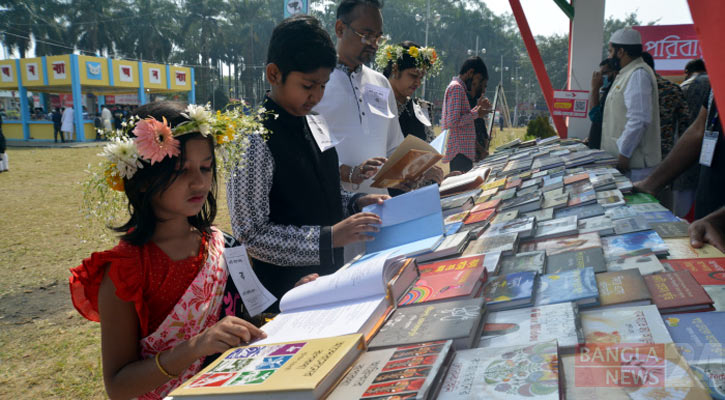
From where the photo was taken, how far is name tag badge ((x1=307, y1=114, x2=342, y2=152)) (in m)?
1.65

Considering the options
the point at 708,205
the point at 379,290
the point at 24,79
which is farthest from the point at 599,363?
the point at 24,79

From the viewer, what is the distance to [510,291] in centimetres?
104

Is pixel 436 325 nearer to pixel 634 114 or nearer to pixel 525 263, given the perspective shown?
pixel 525 263

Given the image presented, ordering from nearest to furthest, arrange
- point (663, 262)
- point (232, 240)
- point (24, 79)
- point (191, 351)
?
point (191, 351) < point (663, 262) < point (232, 240) < point (24, 79)

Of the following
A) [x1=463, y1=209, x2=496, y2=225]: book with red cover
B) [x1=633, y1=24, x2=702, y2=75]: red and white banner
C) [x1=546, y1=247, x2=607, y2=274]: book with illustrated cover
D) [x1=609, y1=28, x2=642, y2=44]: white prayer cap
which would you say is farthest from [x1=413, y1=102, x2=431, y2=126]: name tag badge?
[x1=633, y1=24, x2=702, y2=75]: red and white banner

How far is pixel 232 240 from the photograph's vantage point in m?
1.44

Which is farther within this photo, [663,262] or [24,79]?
[24,79]

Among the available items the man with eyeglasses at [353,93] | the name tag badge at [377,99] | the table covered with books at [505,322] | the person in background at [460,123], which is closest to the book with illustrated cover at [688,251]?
the table covered with books at [505,322]

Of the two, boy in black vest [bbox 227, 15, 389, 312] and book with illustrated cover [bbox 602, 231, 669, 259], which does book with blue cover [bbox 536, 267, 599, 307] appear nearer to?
book with illustrated cover [bbox 602, 231, 669, 259]

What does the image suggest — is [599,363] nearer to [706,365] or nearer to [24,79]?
[706,365]

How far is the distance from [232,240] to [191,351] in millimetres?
455

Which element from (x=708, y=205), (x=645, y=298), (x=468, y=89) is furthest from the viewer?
(x=468, y=89)

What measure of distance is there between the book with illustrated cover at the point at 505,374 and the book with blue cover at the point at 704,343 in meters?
0.21

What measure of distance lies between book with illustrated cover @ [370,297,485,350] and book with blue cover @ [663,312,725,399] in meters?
0.32
